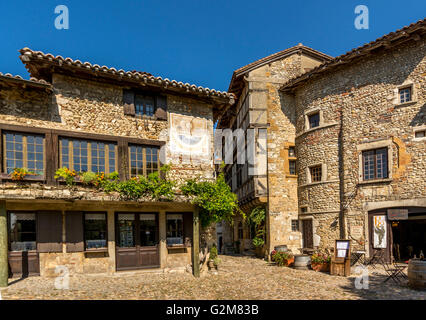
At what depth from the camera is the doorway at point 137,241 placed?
10.3 m

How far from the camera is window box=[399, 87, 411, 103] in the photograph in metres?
13.0

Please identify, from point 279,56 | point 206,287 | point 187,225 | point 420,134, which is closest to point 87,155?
point 187,225

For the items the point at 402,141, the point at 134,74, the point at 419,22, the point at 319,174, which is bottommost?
the point at 319,174

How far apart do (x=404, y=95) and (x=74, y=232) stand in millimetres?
14104

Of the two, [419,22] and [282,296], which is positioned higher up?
[419,22]

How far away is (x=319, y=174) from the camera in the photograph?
15664 mm

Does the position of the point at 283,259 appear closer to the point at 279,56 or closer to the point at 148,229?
the point at 148,229

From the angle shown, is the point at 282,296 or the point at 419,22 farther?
the point at 419,22

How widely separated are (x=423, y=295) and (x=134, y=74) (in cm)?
1056

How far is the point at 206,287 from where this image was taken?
29.8 feet
